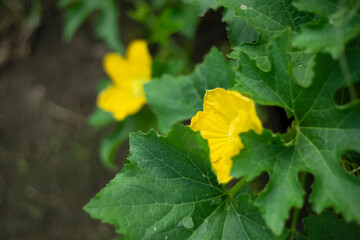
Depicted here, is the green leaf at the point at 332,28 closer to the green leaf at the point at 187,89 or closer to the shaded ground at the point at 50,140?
the green leaf at the point at 187,89

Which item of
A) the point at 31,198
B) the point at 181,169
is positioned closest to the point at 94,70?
the point at 31,198

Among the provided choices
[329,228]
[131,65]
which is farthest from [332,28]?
[131,65]

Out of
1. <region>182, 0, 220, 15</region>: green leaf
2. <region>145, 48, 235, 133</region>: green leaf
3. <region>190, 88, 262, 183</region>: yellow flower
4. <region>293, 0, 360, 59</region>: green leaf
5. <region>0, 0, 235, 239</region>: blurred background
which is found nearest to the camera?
<region>293, 0, 360, 59</region>: green leaf

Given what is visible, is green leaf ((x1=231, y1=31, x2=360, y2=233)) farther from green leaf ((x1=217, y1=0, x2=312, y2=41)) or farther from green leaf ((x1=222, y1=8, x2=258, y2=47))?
green leaf ((x1=222, y1=8, x2=258, y2=47))

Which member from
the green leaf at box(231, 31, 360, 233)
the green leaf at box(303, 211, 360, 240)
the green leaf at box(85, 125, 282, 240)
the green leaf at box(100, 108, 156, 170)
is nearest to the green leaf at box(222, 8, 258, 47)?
the green leaf at box(231, 31, 360, 233)

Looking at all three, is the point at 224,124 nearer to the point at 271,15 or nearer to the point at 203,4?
the point at 271,15

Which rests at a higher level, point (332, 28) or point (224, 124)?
point (332, 28)
